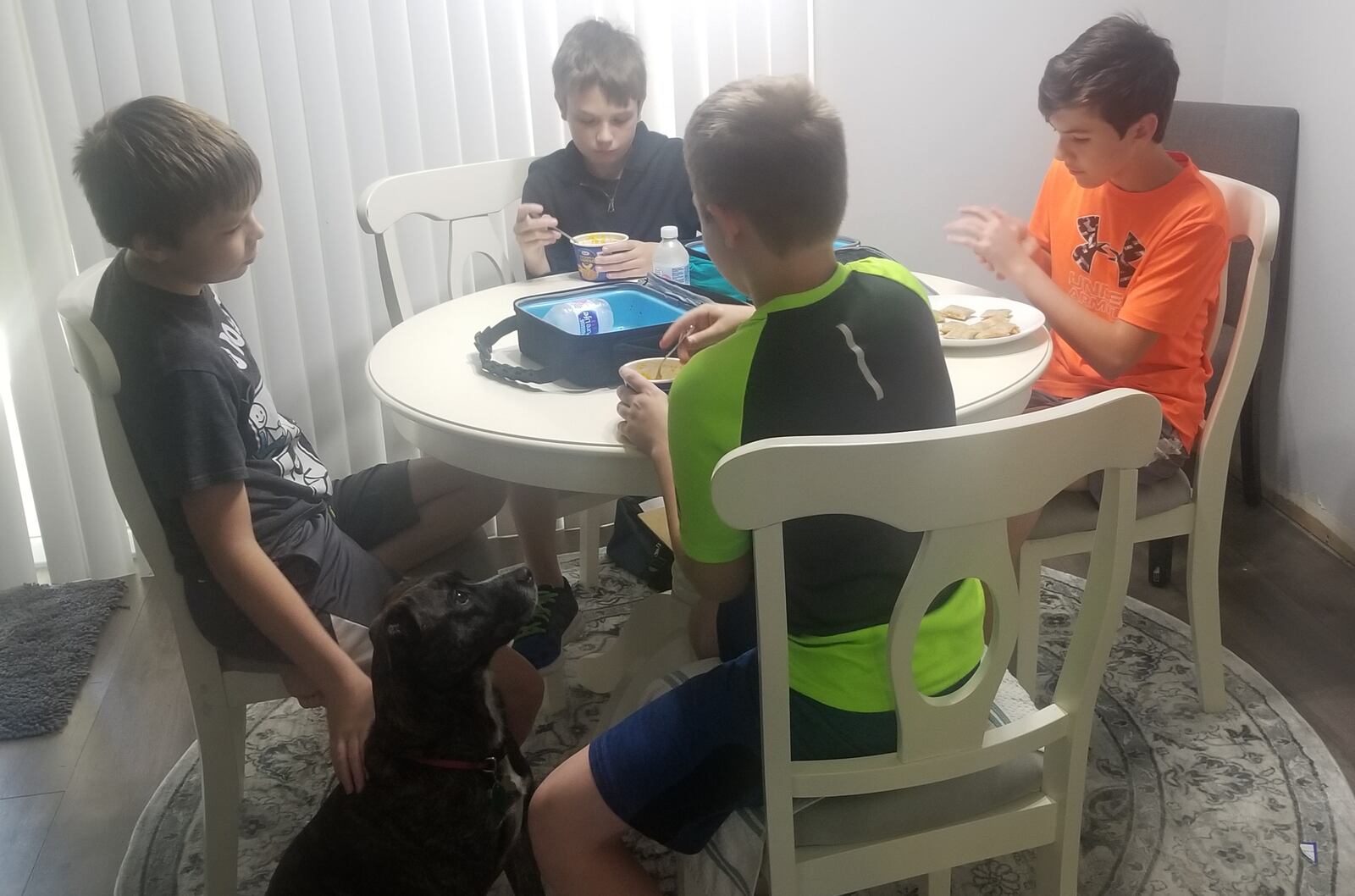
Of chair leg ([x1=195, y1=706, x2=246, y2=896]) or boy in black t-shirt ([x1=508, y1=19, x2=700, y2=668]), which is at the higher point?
boy in black t-shirt ([x1=508, y1=19, x2=700, y2=668])

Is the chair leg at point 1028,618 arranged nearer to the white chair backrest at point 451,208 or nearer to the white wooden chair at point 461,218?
the white wooden chair at point 461,218

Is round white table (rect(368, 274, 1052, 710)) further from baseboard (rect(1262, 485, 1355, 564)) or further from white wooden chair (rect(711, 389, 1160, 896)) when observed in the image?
baseboard (rect(1262, 485, 1355, 564))

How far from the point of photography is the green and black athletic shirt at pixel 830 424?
43.8 inches

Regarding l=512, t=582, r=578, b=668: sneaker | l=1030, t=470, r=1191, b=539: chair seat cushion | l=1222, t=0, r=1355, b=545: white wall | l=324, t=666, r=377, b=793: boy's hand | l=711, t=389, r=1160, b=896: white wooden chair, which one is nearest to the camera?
l=711, t=389, r=1160, b=896: white wooden chair

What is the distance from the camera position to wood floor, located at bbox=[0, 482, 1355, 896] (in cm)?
187

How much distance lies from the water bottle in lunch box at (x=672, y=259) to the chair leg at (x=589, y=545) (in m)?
0.66

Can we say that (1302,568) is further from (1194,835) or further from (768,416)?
(768,416)

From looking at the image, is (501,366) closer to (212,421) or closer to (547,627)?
(212,421)

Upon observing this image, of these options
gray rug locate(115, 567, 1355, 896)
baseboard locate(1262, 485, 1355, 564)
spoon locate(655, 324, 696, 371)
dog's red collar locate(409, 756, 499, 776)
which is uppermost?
spoon locate(655, 324, 696, 371)

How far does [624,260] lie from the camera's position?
2.07m

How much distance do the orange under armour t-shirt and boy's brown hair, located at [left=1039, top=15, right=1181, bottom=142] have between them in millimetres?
146

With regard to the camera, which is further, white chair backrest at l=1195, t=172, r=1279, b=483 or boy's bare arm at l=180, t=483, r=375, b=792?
white chair backrest at l=1195, t=172, r=1279, b=483

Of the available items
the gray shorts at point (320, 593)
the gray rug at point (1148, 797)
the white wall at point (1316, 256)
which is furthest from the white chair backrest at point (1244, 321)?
the gray shorts at point (320, 593)

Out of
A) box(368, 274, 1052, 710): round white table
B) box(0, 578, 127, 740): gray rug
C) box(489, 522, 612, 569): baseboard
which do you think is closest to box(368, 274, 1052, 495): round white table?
box(368, 274, 1052, 710): round white table
